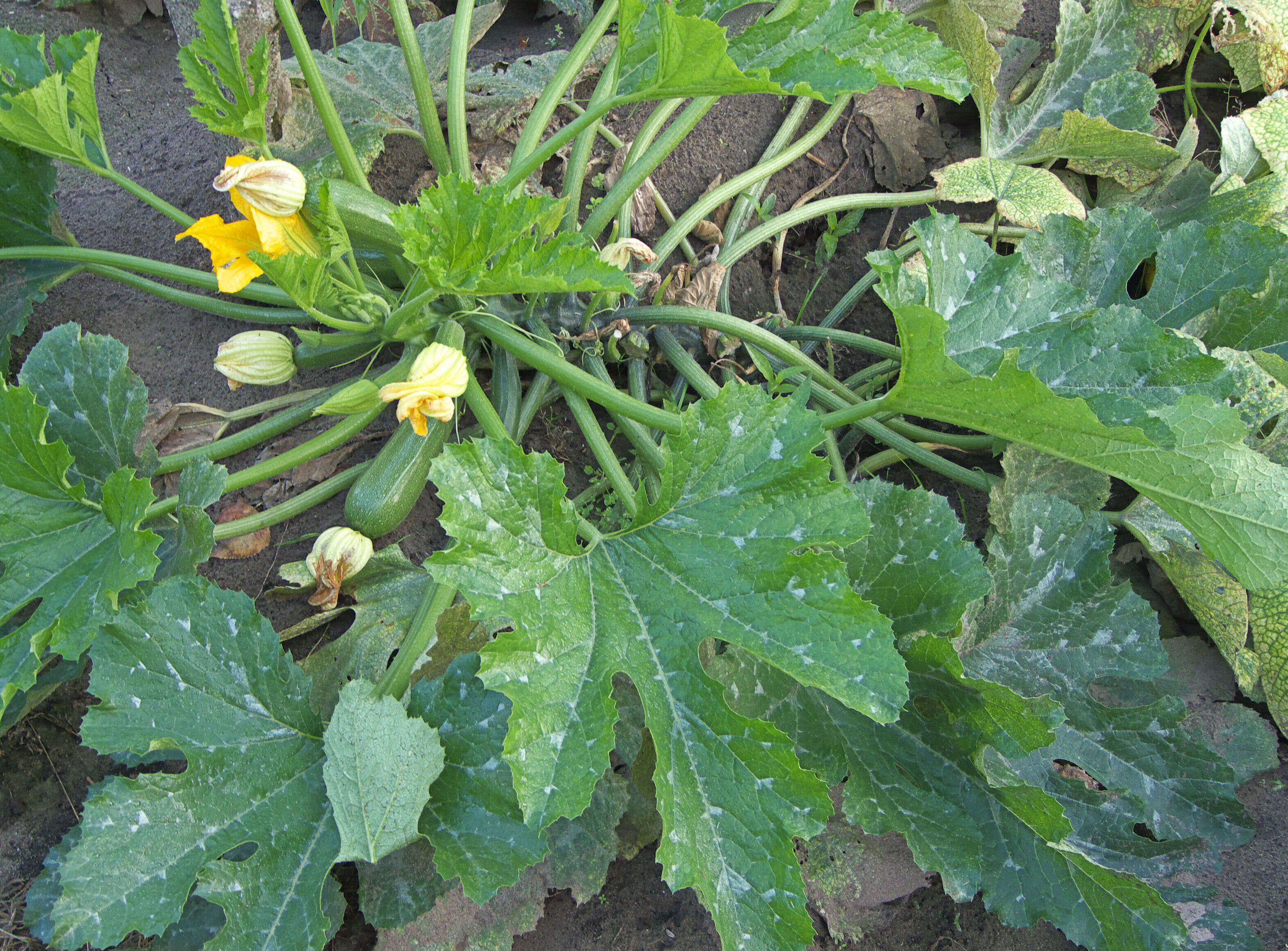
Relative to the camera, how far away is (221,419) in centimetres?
217

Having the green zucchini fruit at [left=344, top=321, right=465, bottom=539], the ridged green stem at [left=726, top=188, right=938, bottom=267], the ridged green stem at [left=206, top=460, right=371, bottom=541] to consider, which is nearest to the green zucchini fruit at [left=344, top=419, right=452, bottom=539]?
the green zucchini fruit at [left=344, top=321, right=465, bottom=539]

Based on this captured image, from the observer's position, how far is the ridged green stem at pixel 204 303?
6.95ft

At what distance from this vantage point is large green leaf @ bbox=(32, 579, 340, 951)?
1.47 meters

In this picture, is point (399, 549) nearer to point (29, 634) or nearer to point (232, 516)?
point (232, 516)

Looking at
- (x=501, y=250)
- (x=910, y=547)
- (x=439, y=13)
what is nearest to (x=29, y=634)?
(x=501, y=250)

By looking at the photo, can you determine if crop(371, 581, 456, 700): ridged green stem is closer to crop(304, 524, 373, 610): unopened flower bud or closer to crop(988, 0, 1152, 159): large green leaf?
crop(304, 524, 373, 610): unopened flower bud

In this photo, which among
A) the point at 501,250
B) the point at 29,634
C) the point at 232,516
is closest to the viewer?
the point at 501,250

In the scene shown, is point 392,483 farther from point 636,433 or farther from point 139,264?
point 139,264

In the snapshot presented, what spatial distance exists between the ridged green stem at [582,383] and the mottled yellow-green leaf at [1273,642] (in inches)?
58.0

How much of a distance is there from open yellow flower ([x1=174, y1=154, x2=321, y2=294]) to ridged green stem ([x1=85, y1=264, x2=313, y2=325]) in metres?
0.67

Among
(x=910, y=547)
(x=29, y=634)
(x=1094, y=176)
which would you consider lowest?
(x=910, y=547)

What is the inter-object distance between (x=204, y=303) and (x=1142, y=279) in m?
2.51

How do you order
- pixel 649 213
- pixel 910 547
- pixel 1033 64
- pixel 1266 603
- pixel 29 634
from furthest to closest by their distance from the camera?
pixel 1033 64
pixel 649 213
pixel 1266 603
pixel 910 547
pixel 29 634

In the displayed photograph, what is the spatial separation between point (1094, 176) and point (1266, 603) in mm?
1303
